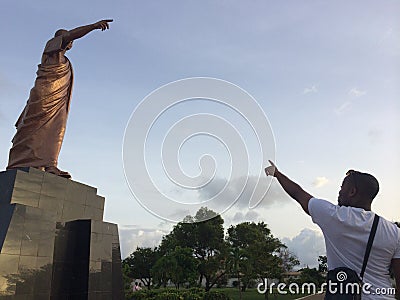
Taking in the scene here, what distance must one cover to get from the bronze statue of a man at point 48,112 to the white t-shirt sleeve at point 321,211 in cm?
688

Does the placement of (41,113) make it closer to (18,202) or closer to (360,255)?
(18,202)

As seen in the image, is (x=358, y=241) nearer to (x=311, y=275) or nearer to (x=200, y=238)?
(x=311, y=275)

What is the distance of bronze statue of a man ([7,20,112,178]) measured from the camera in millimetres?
8008

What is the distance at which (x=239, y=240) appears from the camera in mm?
33781

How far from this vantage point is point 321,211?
1.95m

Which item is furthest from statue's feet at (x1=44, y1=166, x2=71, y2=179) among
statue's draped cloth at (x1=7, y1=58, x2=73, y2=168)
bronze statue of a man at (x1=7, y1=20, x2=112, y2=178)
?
statue's draped cloth at (x1=7, y1=58, x2=73, y2=168)

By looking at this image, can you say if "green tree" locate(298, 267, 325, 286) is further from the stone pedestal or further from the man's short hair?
the man's short hair

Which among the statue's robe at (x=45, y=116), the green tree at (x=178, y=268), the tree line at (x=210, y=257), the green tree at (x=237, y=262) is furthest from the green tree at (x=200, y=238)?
the statue's robe at (x=45, y=116)

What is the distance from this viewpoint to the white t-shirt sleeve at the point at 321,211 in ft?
6.35

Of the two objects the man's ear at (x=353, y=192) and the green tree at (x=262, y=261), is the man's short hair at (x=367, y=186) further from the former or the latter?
the green tree at (x=262, y=261)

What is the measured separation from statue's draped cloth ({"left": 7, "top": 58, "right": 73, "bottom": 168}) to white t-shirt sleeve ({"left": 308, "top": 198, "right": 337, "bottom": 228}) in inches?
277

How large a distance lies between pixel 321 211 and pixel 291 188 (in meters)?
0.24

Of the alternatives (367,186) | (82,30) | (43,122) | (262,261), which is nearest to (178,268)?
(262,261)

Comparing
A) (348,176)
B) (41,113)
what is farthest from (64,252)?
(348,176)
